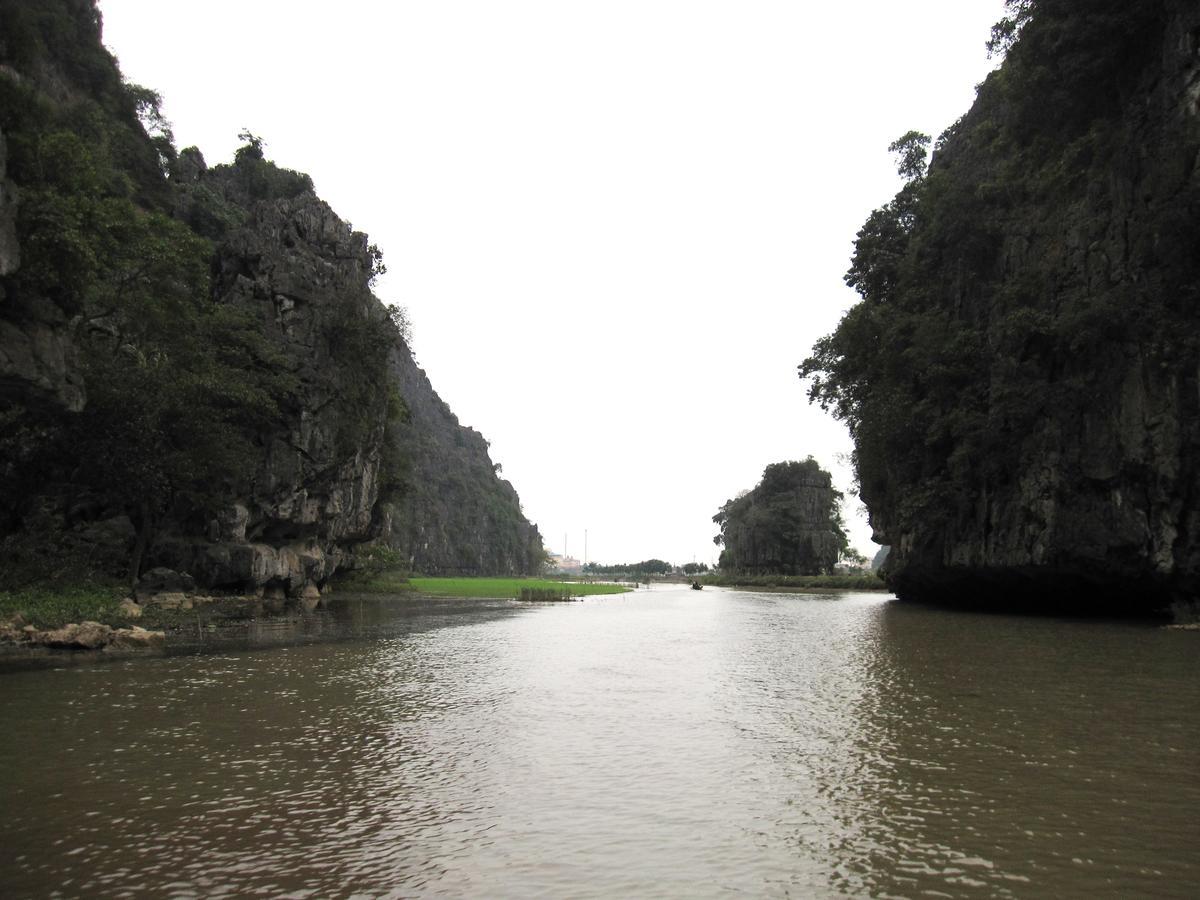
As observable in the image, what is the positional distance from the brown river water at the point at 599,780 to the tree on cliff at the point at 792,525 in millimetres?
94742

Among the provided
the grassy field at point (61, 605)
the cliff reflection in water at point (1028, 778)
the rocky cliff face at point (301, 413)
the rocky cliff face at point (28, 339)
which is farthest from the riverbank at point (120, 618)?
the cliff reflection in water at point (1028, 778)

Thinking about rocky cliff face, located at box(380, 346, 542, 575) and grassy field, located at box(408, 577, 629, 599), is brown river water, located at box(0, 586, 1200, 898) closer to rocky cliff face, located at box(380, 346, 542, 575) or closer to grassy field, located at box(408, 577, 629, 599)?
grassy field, located at box(408, 577, 629, 599)

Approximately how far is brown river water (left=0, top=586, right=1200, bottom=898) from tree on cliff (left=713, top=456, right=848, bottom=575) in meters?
94.7

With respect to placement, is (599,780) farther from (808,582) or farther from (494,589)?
(808,582)

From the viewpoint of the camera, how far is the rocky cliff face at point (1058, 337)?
26266 mm

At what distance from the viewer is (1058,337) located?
31062 mm

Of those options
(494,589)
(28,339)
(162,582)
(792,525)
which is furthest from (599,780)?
(792,525)

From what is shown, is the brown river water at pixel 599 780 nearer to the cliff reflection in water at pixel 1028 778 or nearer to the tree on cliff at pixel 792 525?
the cliff reflection in water at pixel 1028 778

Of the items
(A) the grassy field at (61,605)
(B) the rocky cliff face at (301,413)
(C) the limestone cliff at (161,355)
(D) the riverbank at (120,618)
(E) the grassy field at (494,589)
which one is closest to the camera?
(D) the riverbank at (120,618)

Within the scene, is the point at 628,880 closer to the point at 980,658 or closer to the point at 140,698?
the point at 140,698

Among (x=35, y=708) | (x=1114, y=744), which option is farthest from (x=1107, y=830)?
(x=35, y=708)

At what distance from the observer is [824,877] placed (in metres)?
5.82

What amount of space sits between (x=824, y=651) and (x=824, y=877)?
16642 mm

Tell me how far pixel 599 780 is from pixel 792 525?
10640cm
